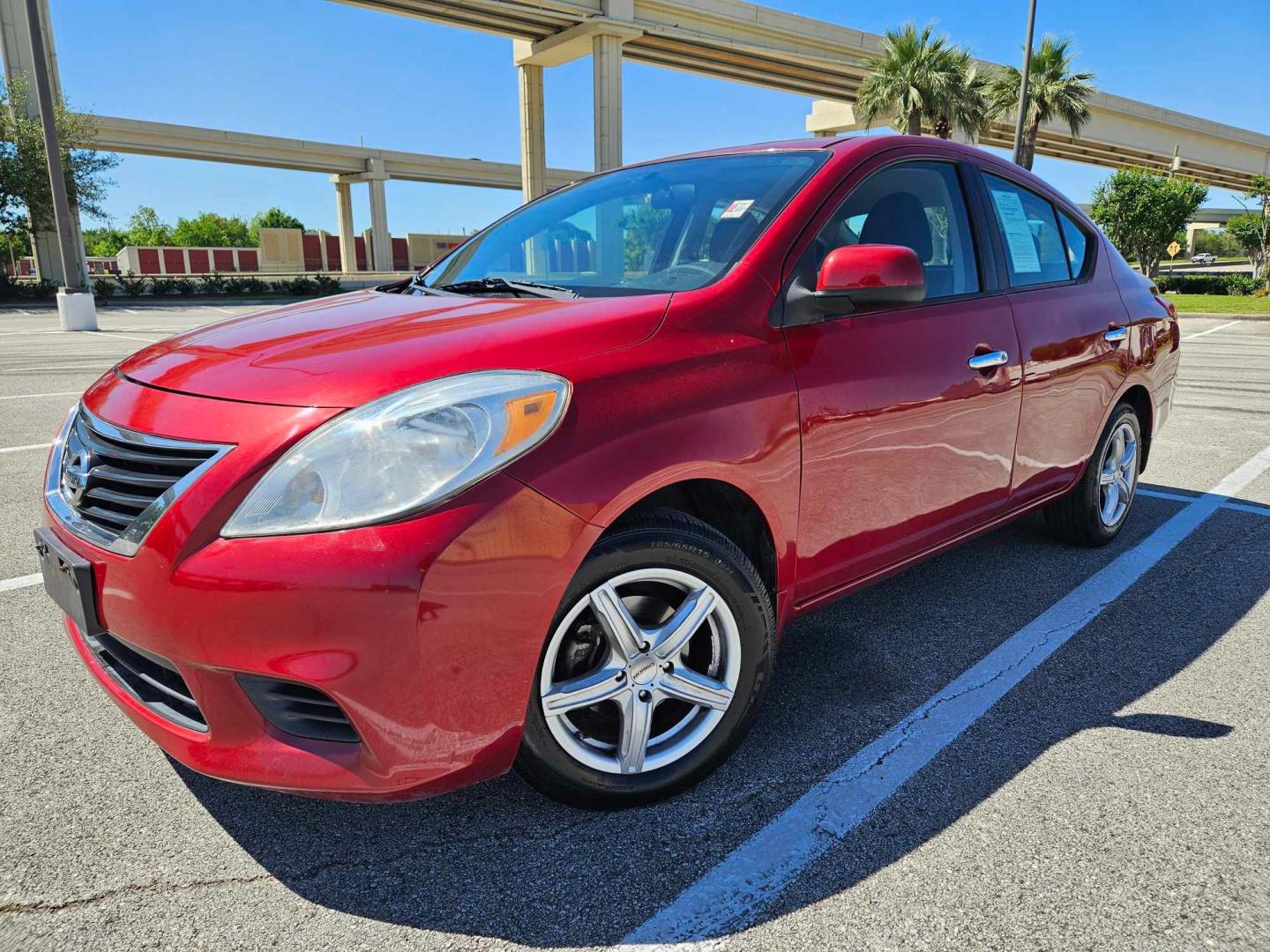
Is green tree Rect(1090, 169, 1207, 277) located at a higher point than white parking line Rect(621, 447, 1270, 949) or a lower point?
higher

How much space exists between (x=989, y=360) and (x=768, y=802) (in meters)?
1.68

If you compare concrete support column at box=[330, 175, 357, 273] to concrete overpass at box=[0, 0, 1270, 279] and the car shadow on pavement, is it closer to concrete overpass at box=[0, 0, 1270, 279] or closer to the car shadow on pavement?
concrete overpass at box=[0, 0, 1270, 279]

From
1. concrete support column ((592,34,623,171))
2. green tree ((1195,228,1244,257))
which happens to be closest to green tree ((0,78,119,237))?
concrete support column ((592,34,623,171))

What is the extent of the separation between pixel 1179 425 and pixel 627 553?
7179 mm

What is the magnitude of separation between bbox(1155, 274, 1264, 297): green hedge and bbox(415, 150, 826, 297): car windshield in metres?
42.0

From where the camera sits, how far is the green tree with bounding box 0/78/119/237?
99.8ft

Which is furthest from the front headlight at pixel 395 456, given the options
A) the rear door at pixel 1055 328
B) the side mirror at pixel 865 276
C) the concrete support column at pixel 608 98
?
the concrete support column at pixel 608 98

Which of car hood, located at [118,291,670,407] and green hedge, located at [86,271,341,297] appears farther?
green hedge, located at [86,271,341,297]

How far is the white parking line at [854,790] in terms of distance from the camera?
1.89 metres

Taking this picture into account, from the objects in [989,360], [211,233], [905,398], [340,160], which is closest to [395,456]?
[905,398]

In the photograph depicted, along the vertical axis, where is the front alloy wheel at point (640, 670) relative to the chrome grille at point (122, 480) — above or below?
below

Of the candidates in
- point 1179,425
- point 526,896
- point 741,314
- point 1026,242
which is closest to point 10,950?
point 526,896

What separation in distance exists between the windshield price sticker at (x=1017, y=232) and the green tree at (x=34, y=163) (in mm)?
34259

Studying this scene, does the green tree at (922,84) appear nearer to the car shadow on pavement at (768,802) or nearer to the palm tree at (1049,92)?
the palm tree at (1049,92)
